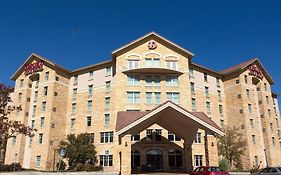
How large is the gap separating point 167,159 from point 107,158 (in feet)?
30.0

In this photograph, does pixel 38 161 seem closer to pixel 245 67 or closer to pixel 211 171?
Result: pixel 211 171

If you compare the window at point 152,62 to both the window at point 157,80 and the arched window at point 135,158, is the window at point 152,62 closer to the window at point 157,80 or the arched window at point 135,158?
the window at point 157,80

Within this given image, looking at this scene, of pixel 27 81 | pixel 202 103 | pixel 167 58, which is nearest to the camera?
pixel 167 58

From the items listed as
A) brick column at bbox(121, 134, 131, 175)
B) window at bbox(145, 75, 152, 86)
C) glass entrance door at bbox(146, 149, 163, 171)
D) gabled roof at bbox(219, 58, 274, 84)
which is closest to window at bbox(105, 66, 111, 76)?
window at bbox(145, 75, 152, 86)

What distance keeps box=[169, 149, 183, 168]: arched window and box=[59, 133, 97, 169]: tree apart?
1144 cm

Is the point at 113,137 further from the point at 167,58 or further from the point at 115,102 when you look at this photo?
the point at 167,58

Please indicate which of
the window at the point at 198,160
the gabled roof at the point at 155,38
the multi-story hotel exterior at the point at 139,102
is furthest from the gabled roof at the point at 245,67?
the window at the point at 198,160

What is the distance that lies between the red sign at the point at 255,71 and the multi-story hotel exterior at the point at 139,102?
252mm

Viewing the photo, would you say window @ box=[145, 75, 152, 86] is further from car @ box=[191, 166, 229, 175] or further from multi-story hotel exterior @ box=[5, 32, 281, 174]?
car @ box=[191, 166, 229, 175]

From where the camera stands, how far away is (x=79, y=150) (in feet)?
133

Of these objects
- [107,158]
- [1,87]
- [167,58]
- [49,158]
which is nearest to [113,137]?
[107,158]

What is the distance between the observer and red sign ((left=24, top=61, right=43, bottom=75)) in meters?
52.2

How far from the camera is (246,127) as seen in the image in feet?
163

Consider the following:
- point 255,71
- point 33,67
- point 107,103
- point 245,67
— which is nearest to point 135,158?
point 107,103
